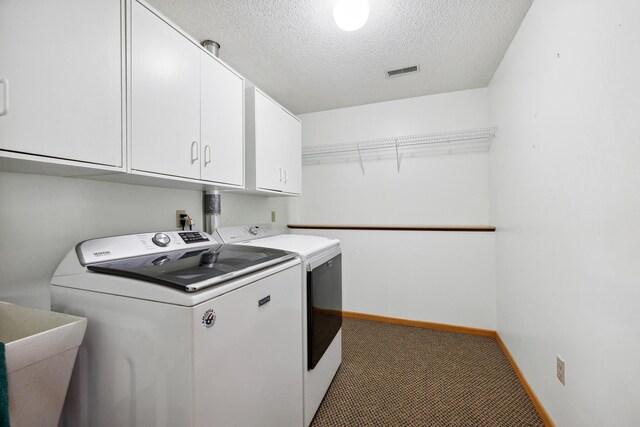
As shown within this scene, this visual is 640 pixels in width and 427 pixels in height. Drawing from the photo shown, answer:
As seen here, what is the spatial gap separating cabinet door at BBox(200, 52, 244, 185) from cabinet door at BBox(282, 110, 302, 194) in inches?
22.7

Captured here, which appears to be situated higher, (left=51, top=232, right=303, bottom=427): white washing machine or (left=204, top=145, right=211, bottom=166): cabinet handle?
(left=204, top=145, right=211, bottom=166): cabinet handle

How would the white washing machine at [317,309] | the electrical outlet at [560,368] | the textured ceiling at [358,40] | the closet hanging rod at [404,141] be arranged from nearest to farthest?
the electrical outlet at [560,368], the white washing machine at [317,309], the textured ceiling at [358,40], the closet hanging rod at [404,141]

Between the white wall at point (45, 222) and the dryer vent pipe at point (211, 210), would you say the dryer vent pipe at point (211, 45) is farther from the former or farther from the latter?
the white wall at point (45, 222)

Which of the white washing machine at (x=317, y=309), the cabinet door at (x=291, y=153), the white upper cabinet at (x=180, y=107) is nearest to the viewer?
the white upper cabinet at (x=180, y=107)

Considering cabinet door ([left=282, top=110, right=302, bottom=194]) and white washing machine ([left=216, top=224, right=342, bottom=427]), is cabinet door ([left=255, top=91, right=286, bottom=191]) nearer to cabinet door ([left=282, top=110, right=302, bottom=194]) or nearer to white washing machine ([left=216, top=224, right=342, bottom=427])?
cabinet door ([left=282, top=110, right=302, bottom=194])

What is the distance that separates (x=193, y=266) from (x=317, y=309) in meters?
0.78

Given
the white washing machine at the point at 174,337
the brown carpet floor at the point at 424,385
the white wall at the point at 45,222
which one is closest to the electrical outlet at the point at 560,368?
the brown carpet floor at the point at 424,385

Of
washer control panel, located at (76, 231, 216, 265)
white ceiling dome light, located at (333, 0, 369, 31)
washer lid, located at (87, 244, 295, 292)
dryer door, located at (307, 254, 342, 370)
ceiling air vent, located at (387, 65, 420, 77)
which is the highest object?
ceiling air vent, located at (387, 65, 420, 77)

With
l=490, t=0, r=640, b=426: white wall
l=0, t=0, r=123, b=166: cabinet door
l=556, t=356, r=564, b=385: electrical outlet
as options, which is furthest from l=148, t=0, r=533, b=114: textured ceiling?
l=556, t=356, r=564, b=385: electrical outlet

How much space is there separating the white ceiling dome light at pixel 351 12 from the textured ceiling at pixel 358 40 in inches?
4.1

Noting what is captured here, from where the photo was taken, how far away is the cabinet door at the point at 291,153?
2334 mm

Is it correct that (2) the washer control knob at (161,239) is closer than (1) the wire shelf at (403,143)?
Yes

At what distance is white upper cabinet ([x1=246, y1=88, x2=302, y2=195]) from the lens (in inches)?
75.7

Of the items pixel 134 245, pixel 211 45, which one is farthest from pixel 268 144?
pixel 134 245
